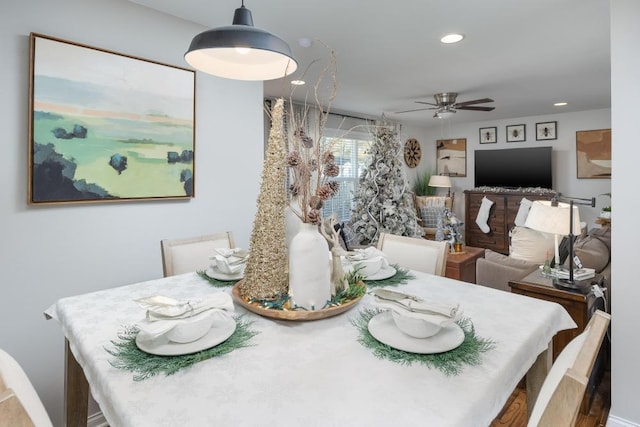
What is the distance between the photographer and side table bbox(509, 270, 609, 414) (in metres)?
1.91

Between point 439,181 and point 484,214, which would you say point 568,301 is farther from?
point 439,181

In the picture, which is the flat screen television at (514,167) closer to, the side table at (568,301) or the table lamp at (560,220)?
the side table at (568,301)

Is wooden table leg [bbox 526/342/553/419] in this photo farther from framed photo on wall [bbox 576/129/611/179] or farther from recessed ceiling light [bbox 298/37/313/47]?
framed photo on wall [bbox 576/129/611/179]

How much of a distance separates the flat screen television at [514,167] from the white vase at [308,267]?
6076 mm

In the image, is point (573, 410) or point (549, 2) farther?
point (549, 2)

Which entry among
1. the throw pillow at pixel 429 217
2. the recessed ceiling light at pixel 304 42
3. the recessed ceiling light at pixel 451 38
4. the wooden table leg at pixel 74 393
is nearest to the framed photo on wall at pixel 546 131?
the throw pillow at pixel 429 217

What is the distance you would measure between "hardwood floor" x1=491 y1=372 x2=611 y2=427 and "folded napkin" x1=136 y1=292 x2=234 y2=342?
1.74 metres

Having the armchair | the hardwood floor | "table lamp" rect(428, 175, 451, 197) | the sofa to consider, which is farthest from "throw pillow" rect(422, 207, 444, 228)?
the hardwood floor

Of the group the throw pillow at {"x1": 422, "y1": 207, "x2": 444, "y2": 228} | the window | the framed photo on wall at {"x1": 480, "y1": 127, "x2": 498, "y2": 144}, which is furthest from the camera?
the framed photo on wall at {"x1": 480, "y1": 127, "x2": 498, "y2": 144}

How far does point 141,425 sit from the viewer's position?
0.65 metres

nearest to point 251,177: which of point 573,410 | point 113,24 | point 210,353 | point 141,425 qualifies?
point 113,24

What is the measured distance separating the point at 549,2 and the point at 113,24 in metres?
2.53

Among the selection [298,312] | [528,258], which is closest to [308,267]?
[298,312]

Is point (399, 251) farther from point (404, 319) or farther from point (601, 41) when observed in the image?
point (601, 41)
